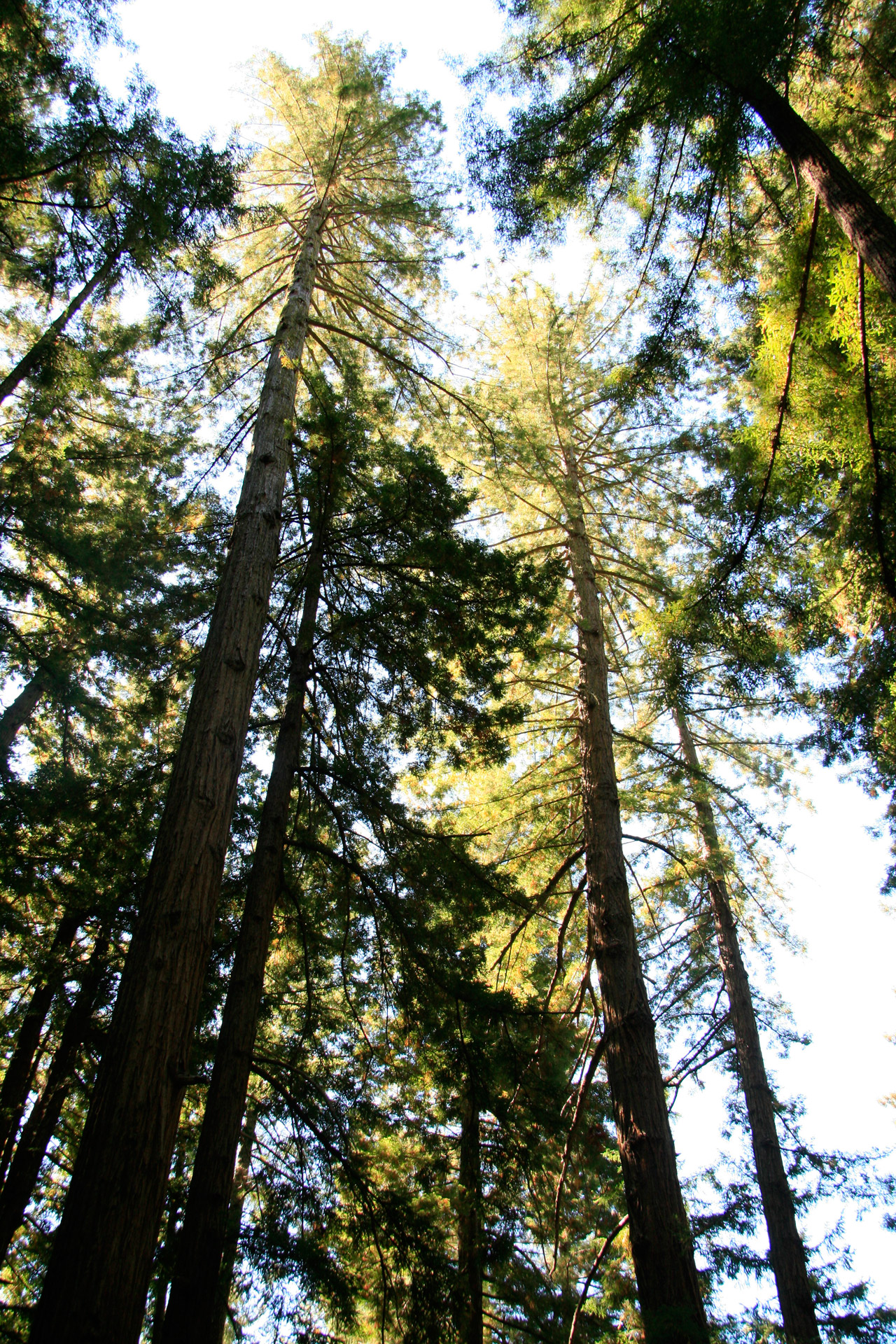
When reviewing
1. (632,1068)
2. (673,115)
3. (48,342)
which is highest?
(48,342)

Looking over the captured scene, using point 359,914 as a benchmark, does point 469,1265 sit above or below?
below

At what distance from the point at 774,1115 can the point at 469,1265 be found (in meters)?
5.21

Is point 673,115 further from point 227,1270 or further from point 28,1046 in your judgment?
point 28,1046

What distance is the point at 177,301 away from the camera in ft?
20.7

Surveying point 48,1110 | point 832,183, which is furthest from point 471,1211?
point 832,183

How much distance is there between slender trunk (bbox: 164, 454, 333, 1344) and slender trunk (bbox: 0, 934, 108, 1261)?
1.60 metres

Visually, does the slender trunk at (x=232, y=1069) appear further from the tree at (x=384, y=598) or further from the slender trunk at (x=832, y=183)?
the slender trunk at (x=832, y=183)

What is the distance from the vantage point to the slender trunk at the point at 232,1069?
3.38m

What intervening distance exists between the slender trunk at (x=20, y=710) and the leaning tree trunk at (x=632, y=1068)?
6829 mm

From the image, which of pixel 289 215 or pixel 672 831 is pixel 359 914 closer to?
pixel 672 831

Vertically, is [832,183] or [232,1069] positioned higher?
[832,183]

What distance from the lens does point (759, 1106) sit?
28.6ft

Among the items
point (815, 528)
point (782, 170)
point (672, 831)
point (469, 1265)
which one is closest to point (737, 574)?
point (815, 528)

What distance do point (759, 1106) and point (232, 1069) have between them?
771 centimetres
